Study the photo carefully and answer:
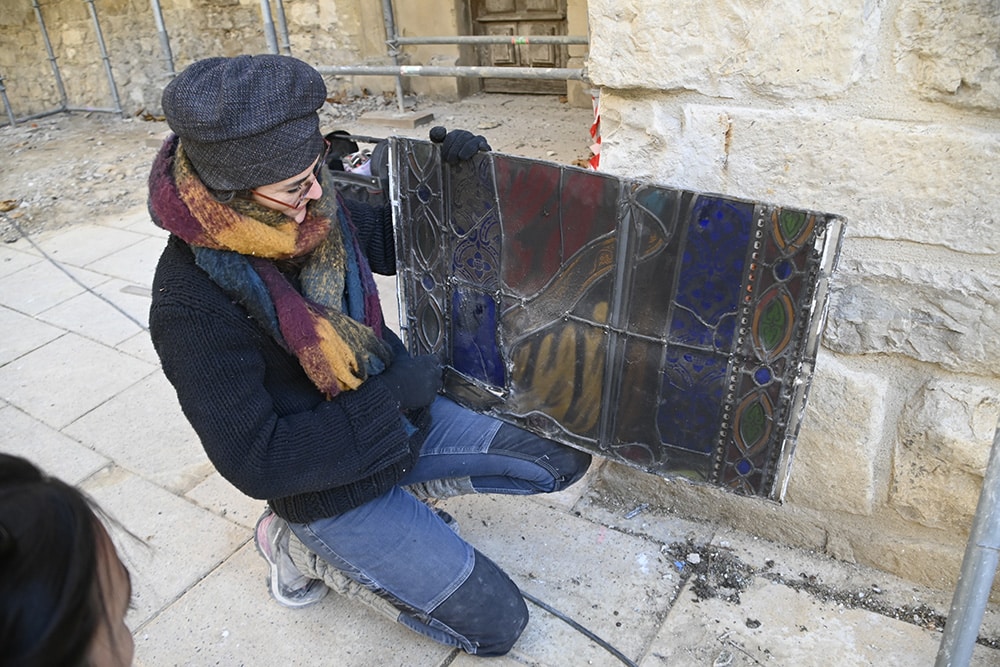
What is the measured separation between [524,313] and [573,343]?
142 millimetres

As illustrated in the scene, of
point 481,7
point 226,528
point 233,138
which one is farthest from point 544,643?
point 481,7

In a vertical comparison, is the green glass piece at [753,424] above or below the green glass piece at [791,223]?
below

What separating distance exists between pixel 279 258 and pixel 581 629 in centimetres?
116

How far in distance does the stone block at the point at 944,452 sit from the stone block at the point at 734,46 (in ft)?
2.45

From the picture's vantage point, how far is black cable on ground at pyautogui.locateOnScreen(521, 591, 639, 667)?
1806 millimetres

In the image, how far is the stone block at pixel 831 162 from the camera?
5.07 ft

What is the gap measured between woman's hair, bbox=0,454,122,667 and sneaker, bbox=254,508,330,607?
1.15 m

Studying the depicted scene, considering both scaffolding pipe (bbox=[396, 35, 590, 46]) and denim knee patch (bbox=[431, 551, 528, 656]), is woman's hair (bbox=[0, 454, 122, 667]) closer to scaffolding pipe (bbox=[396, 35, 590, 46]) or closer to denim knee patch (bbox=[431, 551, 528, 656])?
denim knee patch (bbox=[431, 551, 528, 656])

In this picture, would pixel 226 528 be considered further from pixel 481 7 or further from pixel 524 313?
pixel 481 7

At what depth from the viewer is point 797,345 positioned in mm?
1504

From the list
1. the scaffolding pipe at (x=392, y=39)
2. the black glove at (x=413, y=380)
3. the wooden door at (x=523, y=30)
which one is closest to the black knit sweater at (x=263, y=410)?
the black glove at (x=413, y=380)

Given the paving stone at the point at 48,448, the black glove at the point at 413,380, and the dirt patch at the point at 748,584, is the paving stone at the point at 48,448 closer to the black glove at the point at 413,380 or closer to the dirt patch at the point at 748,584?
the black glove at the point at 413,380

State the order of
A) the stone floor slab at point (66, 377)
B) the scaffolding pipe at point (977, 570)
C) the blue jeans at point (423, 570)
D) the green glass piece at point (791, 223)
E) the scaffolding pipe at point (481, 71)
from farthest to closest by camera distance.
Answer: the scaffolding pipe at point (481, 71) → the stone floor slab at point (66, 377) → the blue jeans at point (423, 570) → the green glass piece at point (791, 223) → the scaffolding pipe at point (977, 570)

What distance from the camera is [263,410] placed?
5.18 ft
